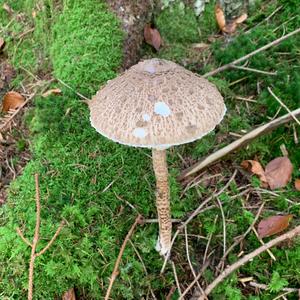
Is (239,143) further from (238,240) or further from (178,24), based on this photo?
(178,24)

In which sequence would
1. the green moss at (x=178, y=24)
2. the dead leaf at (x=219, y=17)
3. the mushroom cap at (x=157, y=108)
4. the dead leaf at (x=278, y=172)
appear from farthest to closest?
the dead leaf at (x=219, y=17)
the green moss at (x=178, y=24)
the dead leaf at (x=278, y=172)
the mushroom cap at (x=157, y=108)

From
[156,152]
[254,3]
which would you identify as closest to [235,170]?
[156,152]

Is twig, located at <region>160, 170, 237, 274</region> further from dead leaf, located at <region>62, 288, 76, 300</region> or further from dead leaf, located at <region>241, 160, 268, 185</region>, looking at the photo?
dead leaf, located at <region>62, 288, 76, 300</region>

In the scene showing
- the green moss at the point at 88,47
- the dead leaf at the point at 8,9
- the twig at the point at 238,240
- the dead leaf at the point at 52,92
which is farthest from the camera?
the dead leaf at the point at 8,9

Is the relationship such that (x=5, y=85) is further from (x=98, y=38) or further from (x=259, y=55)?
(x=259, y=55)

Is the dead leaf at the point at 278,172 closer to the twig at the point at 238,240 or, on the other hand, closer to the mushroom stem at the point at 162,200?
the twig at the point at 238,240

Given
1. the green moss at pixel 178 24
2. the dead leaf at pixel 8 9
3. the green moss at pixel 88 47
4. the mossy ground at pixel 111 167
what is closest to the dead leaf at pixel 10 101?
the mossy ground at pixel 111 167
